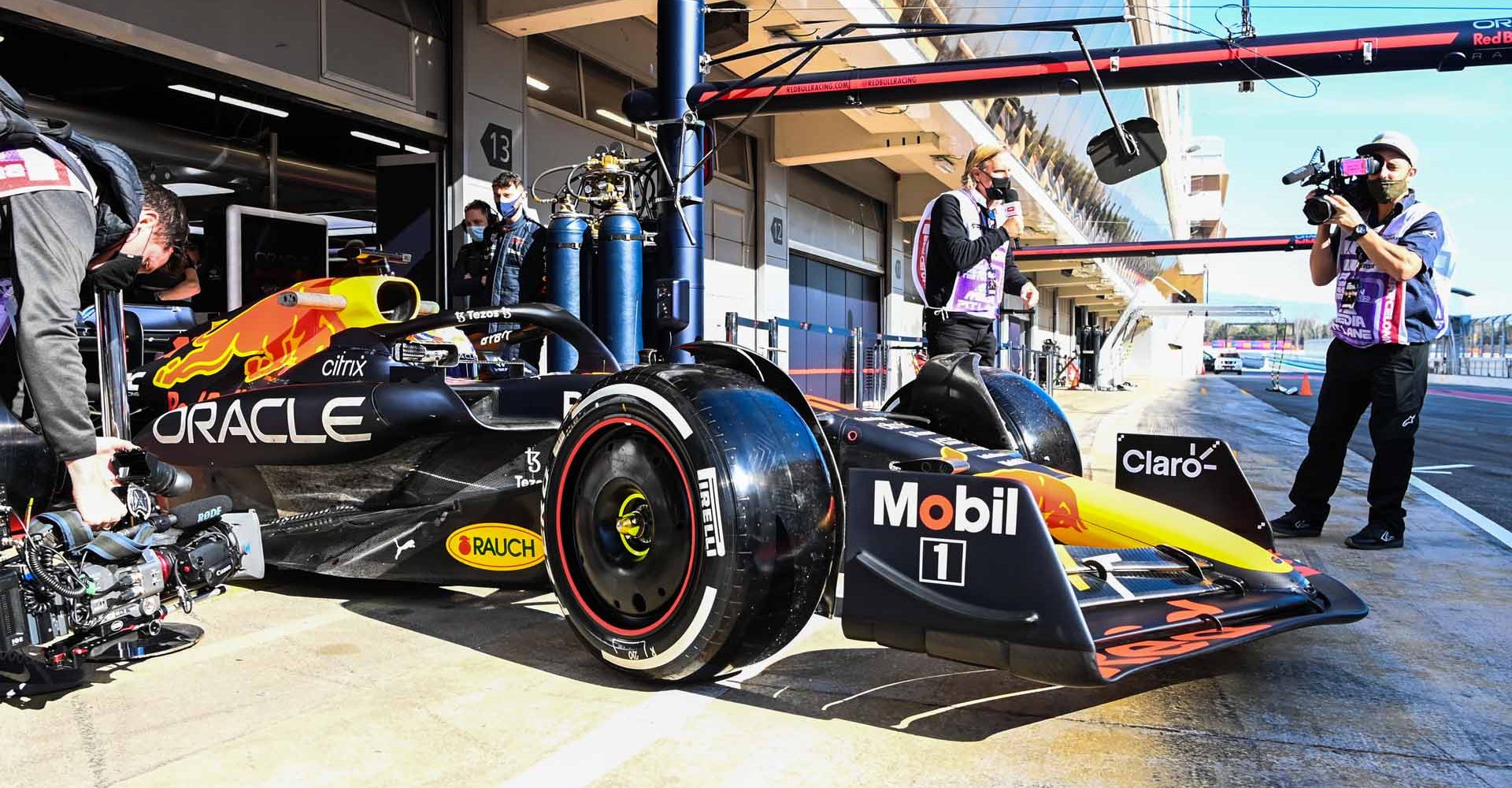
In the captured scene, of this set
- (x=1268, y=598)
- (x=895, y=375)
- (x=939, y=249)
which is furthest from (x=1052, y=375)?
(x=1268, y=598)

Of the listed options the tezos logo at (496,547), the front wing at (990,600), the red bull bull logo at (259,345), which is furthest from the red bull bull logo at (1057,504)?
the red bull bull logo at (259,345)

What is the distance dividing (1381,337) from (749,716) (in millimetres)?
3611

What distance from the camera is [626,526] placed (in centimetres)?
247

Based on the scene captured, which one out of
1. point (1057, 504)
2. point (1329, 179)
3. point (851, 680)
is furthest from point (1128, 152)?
point (851, 680)

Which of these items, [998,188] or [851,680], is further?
[998,188]

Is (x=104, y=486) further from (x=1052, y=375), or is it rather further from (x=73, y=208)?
(x=1052, y=375)

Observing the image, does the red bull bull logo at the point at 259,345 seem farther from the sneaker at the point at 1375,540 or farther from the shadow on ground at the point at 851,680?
the sneaker at the point at 1375,540

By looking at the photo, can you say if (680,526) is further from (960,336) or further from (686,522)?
(960,336)

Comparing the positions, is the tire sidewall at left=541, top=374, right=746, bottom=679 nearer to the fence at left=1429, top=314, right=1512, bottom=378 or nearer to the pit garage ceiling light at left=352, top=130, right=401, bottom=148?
the pit garage ceiling light at left=352, top=130, right=401, bottom=148

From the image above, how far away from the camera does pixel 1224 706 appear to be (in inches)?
87.3

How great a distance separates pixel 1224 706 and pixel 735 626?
3.60 ft

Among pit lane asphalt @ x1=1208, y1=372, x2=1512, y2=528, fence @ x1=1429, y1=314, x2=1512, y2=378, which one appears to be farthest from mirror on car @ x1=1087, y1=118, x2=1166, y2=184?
fence @ x1=1429, y1=314, x2=1512, y2=378

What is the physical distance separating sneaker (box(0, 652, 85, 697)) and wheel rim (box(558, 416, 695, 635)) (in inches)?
46.5

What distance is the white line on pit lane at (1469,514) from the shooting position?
4605mm
